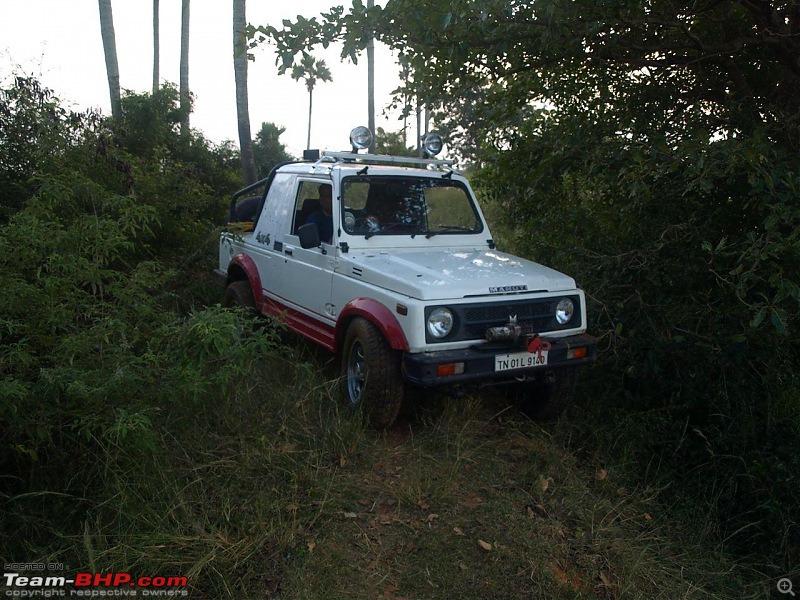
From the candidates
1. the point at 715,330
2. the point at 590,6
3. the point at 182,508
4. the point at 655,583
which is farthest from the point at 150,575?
the point at 590,6

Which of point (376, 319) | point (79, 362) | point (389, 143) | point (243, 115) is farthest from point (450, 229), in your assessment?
point (389, 143)

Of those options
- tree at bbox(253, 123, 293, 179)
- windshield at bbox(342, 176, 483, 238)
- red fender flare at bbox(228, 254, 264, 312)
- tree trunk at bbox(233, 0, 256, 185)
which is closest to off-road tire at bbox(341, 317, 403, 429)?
windshield at bbox(342, 176, 483, 238)

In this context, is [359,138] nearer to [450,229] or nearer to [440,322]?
[450,229]

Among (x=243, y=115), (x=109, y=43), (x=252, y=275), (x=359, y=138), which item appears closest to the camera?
(x=359, y=138)

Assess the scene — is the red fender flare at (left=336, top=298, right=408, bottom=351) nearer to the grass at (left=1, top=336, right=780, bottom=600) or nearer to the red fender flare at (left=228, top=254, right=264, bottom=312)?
the grass at (left=1, top=336, right=780, bottom=600)

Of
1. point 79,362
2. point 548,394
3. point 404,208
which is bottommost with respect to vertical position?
point 548,394

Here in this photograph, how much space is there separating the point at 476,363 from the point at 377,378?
0.67 meters

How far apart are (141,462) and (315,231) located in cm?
221

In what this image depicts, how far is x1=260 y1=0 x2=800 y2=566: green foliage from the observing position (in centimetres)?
497

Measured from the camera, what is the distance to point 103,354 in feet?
12.8

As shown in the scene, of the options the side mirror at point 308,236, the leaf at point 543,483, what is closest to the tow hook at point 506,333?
the leaf at point 543,483

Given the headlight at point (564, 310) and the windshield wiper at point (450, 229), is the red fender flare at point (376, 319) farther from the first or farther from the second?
the headlight at point (564, 310)

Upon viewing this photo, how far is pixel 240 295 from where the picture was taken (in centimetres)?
679

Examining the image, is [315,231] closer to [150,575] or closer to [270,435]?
[270,435]
